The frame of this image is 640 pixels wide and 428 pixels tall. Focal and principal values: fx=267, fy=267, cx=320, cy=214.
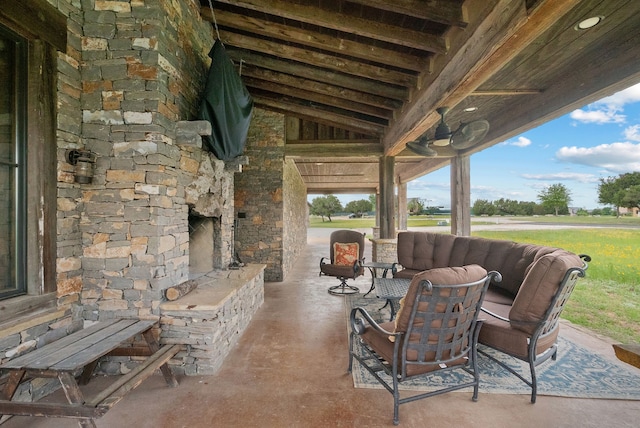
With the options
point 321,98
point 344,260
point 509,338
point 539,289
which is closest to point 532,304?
point 539,289

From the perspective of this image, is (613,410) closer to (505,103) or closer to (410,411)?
(410,411)

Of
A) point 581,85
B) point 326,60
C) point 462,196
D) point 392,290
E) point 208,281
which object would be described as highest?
point 326,60

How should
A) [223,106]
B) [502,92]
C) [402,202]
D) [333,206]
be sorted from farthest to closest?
[333,206] < [402,202] < [502,92] < [223,106]

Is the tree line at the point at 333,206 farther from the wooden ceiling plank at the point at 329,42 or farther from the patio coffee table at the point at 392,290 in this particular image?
the wooden ceiling plank at the point at 329,42

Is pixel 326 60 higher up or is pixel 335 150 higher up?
pixel 326 60

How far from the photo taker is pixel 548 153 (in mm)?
8930

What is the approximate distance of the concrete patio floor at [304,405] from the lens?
1702 mm

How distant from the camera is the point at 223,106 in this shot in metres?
2.81

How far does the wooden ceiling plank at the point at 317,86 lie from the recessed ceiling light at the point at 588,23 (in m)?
2.02

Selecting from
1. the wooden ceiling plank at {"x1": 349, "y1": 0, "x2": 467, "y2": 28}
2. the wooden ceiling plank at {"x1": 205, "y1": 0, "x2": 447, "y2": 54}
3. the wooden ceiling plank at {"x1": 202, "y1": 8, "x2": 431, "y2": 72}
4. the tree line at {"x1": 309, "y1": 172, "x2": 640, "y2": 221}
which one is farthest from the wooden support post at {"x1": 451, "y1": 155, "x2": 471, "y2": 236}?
the wooden ceiling plank at {"x1": 349, "y1": 0, "x2": 467, "y2": 28}

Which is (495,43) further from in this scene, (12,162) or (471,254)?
(12,162)

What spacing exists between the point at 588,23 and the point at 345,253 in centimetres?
390

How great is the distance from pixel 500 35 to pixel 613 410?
2.61 metres

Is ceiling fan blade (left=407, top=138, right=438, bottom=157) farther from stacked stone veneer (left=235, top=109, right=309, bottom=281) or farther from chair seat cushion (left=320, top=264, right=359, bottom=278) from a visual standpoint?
stacked stone veneer (left=235, top=109, right=309, bottom=281)
